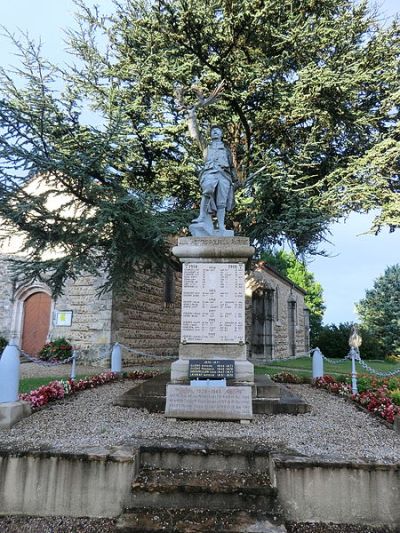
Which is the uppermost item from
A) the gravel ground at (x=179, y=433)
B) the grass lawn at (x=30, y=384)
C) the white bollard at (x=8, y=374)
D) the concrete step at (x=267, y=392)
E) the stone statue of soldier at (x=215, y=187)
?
the stone statue of soldier at (x=215, y=187)

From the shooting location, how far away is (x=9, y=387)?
5211mm

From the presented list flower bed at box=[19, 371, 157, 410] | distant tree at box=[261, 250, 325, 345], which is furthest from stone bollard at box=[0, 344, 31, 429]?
distant tree at box=[261, 250, 325, 345]

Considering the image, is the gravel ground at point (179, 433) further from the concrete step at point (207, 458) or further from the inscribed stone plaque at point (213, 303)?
the inscribed stone plaque at point (213, 303)

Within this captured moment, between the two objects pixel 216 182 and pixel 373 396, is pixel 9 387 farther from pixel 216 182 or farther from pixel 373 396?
pixel 373 396

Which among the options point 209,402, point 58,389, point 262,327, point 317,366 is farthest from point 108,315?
point 209,402

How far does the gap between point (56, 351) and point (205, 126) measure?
9728mm

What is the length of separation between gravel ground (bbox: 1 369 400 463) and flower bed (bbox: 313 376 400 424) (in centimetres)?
21

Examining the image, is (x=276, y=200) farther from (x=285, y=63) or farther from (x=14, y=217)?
(x=14, y=217)

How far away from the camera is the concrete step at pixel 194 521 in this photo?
3.05 m

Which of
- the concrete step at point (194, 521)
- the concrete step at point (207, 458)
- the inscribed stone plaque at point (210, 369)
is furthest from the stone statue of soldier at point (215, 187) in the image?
the concrete step at point (194, 521)

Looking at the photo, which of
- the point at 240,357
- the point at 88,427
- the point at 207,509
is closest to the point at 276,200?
the point at 240,357

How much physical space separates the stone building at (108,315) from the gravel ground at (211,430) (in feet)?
21.0

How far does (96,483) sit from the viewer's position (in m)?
3.53

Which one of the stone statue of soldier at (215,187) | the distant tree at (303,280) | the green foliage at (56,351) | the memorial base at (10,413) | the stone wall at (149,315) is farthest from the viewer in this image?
the distant tree at (303,280)
